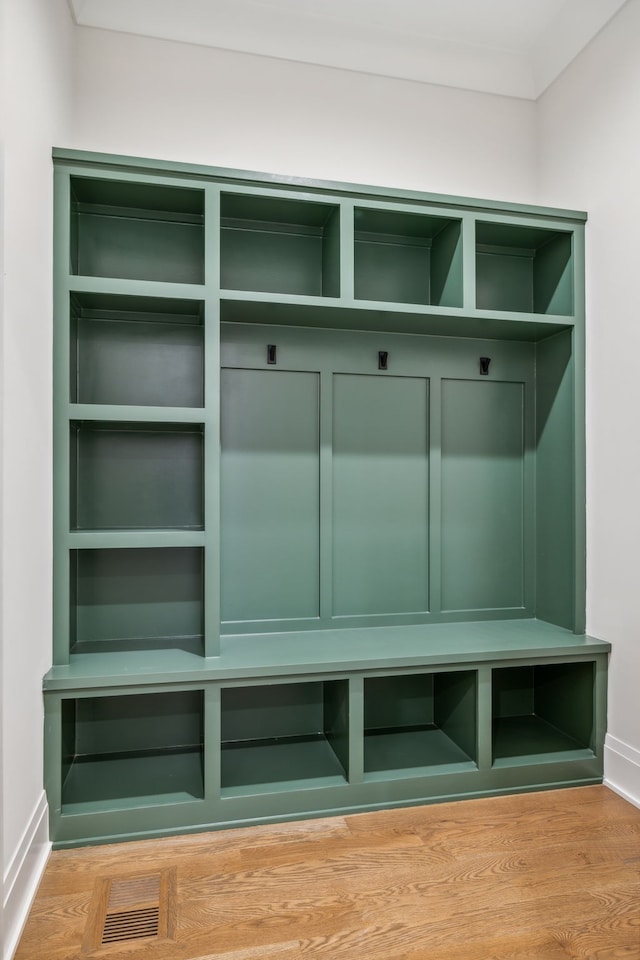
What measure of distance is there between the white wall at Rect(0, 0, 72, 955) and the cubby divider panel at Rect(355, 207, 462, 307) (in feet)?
4.14

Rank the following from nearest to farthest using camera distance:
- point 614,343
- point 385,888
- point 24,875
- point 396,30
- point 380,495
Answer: point 24,875 < point 385,888 < point 614,343 < point 396,30 < point 380,495

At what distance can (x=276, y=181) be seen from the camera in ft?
7.60

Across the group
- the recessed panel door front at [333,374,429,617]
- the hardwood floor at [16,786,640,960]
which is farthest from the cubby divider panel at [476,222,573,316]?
the hardwood floor at [16,786,640,960]

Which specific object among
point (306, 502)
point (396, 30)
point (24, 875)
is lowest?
point (24, 875)

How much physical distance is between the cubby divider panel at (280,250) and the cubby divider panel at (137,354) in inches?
12.0

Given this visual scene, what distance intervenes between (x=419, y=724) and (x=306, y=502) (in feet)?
3.84

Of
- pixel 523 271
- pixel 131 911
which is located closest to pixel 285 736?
pixel 131 911

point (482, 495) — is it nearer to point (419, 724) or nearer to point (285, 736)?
point (419, 724)

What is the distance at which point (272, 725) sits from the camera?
8.64 feet

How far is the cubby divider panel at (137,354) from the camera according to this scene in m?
Result: 2.45

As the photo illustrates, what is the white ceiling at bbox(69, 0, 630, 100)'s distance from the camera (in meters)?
2.46

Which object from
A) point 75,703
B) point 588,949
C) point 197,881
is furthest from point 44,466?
point 588,949

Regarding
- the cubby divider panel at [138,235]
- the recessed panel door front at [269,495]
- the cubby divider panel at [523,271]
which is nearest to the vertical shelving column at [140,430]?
the cubby divider panel at [138,235]

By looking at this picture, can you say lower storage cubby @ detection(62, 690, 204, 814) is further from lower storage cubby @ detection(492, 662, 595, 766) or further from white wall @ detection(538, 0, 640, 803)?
white wall @ detection(538, 0, 640, 803)
